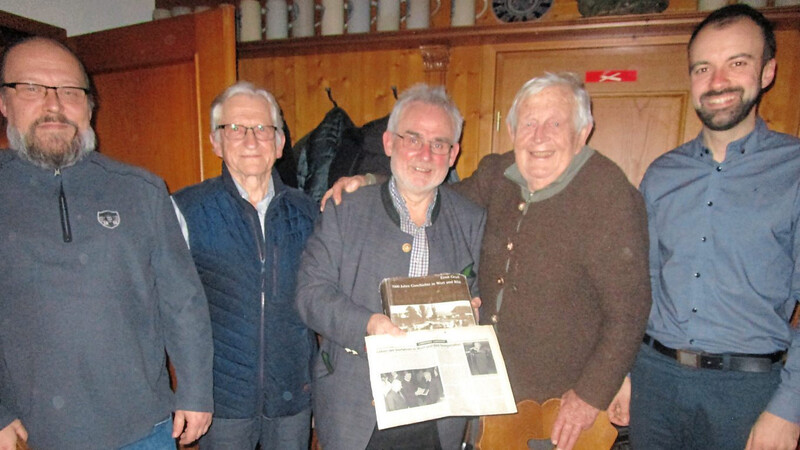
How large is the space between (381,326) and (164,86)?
185 cm

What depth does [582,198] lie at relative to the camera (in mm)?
1278

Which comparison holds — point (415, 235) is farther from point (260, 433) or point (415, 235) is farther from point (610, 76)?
point (610, 76)

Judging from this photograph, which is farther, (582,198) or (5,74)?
(582,198)

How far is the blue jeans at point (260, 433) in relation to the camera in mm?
1437

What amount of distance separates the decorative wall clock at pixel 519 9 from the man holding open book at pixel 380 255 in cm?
160

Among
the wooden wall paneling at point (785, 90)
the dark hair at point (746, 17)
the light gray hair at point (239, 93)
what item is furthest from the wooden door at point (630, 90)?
the light gray hair at point (239, 93)

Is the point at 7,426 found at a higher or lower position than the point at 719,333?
lower

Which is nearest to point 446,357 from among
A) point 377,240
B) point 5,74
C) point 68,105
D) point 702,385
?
point 377,240

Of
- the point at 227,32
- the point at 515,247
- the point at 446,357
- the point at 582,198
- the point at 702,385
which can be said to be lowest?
the point at 702,385

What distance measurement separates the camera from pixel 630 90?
8.78 ft

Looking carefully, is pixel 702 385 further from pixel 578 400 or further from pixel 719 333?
pixel 578 400

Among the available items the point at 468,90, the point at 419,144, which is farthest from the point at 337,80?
the point at 419,144

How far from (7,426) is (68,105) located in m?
0.87

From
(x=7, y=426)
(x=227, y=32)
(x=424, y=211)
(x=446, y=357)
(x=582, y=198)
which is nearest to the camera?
(x=7, y=426)
